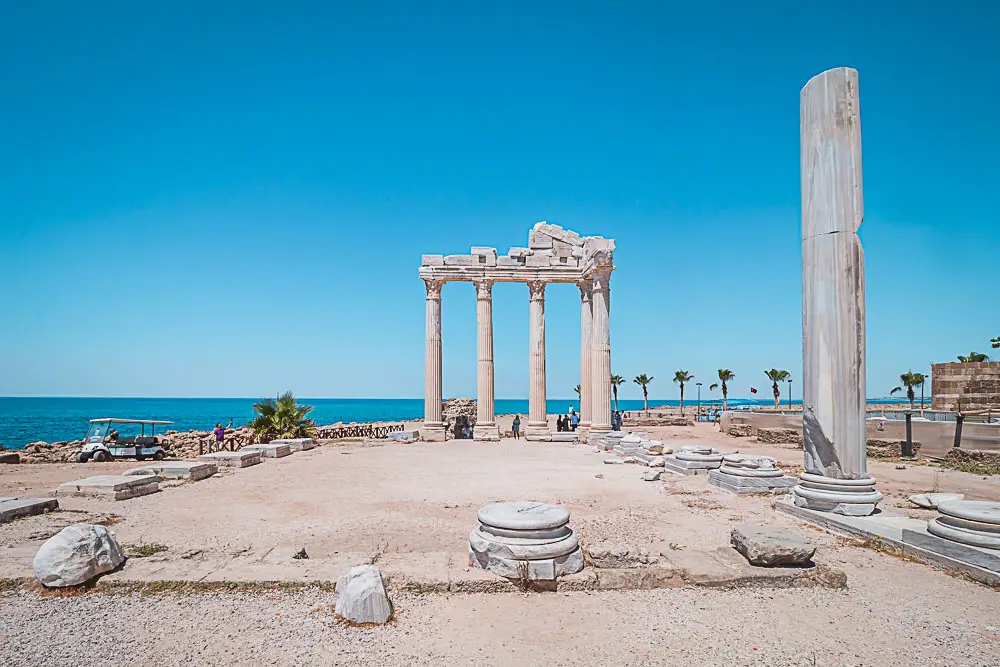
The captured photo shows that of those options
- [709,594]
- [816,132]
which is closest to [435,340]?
[816,132]

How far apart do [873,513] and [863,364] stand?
2538 millimetres

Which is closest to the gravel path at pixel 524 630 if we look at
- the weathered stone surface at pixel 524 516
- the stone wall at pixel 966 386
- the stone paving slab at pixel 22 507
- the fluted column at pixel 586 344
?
the weathered stone surface at pixel 524 516

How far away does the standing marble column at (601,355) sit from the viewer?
28281 millimetres

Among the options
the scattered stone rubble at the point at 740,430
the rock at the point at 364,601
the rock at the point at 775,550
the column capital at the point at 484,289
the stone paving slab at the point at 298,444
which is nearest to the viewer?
the rock at the point at 364,601

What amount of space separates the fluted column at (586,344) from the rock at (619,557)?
22.8 metres

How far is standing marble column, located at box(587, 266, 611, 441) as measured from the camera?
28281 mm

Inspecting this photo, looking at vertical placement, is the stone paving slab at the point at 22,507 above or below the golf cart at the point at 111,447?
above

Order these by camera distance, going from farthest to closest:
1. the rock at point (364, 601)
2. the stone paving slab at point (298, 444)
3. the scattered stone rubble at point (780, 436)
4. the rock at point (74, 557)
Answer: the scattered stone rubble at point (780, 436) → the stone paving slab at point (298, 444) → the rock at point (74, 557) → the rock at point (364, 601)

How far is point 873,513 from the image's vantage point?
9711 millimetres

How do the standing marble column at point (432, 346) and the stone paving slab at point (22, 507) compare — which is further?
the standing marble column at point (432, 346)

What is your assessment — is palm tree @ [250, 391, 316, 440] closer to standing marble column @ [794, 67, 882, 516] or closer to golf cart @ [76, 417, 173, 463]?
golf cart @ [76, 417, 173, 463]

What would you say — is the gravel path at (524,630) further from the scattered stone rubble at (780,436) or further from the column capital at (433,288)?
the column capital at (433,288)

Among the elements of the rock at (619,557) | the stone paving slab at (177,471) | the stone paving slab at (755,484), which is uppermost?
the rock at (619,557)

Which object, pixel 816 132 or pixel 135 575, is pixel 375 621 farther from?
pixel 816 132
